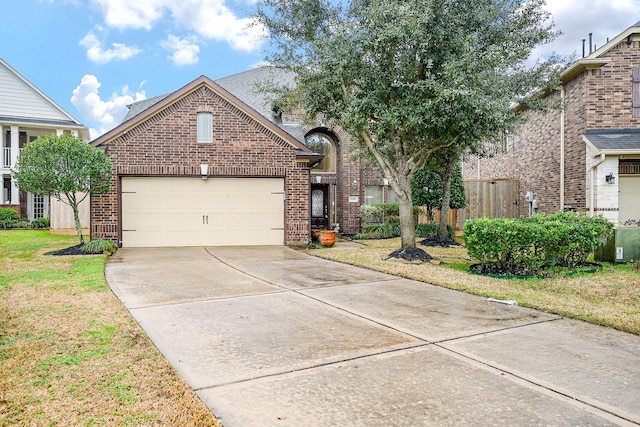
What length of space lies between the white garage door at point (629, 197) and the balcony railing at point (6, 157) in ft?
80.3

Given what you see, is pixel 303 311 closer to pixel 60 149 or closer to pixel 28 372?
pixel 28 372

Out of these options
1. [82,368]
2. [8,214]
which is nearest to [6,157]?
[8,214]

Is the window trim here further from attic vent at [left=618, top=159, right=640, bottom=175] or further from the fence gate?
attic vent at [left=618, top=159, right=640, bottom=175]

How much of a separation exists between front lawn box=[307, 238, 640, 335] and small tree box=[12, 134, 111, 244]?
22.5 ft

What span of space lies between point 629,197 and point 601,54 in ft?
14.3

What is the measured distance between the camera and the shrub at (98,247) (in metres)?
10.9

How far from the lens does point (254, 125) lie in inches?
516

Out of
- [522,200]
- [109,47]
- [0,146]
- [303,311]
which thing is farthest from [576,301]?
[0,146]

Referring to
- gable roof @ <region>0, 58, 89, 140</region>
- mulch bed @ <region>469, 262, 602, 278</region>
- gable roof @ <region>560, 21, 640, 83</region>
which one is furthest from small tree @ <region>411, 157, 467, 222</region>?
gable roof @ <region>0, 58, 89, 140</region>

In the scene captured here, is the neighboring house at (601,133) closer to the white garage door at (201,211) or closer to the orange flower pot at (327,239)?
the orange flower pot at (327,239)

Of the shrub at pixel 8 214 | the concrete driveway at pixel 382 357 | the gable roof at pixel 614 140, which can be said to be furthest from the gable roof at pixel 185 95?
the shrub at pixel 8 214

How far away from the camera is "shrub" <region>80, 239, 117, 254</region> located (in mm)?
10887

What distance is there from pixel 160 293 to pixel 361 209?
12.2 metres

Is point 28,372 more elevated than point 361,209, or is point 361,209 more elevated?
point 361,209
